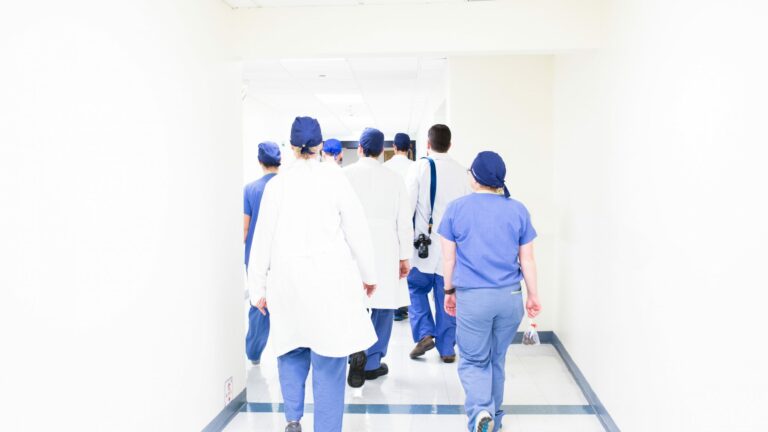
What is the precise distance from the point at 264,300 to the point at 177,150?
776 millimetres

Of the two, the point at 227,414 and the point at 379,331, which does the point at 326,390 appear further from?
the point at 379,331

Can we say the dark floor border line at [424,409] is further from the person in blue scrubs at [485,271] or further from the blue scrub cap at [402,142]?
the blue scrub cap at [402,142]

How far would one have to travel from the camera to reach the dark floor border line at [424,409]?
11.1 ft

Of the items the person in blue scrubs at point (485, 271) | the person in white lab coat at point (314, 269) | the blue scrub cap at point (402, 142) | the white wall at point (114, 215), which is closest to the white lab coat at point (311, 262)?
the person in white lab coat at point (314, 269)

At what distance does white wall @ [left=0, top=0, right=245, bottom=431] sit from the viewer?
165 cm

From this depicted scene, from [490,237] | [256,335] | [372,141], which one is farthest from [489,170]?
[256,335]

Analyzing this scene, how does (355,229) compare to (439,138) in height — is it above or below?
below

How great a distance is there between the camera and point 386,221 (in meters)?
3.84

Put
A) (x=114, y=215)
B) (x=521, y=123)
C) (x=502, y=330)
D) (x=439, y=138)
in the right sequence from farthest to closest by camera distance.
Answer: (x=521, y=123), (x=439, y=138), (x=502, y=330), (x=114, y=215)

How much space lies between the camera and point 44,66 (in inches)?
68.7

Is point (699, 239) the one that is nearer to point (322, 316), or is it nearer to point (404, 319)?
point (322, 316)

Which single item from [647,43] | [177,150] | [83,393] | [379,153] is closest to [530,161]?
[379,153]

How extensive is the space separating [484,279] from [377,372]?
1.39 metres

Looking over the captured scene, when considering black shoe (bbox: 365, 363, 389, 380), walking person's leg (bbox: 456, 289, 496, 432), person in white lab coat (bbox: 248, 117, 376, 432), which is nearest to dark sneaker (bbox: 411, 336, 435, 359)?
black shoe (bbox: 365, 363, 389, 380)
